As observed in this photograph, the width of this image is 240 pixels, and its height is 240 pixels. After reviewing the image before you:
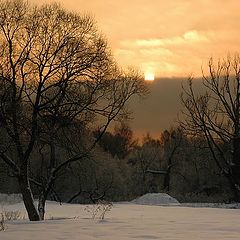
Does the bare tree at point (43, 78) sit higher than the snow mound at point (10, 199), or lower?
higher

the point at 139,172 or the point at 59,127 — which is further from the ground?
the point at 59,127

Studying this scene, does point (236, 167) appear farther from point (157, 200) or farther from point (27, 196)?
point (27, 196)

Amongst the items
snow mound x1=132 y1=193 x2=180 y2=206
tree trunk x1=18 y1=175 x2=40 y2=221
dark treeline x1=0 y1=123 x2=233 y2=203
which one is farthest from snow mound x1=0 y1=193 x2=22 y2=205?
tree trunk x1=18 y1=175 x2=40 y2=221

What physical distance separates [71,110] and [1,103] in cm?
301

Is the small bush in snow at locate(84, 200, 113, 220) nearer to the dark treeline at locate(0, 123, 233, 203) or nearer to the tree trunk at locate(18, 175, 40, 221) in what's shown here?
the tree trunk at locate(18, 175, 40, 221)

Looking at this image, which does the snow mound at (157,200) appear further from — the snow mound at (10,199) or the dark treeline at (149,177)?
the snow mound at (10,199)

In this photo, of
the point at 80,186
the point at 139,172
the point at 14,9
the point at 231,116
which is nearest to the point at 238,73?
the point at 231,116

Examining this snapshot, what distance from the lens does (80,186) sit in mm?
51969

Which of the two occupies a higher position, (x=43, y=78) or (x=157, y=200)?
(x=43, y=78)

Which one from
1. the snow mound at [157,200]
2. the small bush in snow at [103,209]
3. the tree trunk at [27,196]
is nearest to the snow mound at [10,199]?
the snow mound at [157,200]

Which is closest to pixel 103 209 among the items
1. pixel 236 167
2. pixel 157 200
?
pixel 236 167

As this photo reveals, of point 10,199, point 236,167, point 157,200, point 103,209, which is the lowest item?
point 157,200

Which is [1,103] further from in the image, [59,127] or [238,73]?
[238,73]

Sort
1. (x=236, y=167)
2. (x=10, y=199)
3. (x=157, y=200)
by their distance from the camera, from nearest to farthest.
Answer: (x=236, y=167)
(x=10, y=199)
(x=157, y=200)
